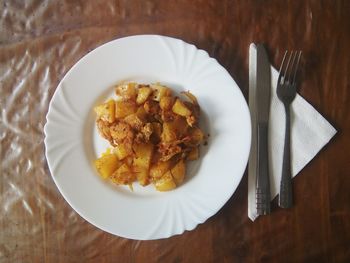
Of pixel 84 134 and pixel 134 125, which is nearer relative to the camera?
pixel 134 125

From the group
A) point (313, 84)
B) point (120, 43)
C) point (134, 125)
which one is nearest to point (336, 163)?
point (313, 84)

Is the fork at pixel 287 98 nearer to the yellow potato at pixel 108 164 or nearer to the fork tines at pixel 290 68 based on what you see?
the fork tines at pixel 290 68

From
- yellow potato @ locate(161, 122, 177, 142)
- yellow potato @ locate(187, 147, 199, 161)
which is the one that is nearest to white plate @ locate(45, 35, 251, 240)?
yellow potato @ locate(187, 147, 199, 161)

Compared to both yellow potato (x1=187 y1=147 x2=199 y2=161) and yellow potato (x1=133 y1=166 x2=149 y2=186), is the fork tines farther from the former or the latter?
yellow potato (x1=133 y1=166 x2=149 y2=186)

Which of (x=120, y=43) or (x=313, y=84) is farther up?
(x=120, y=43)

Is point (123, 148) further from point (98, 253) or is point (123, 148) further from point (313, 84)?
point (313, 84)
